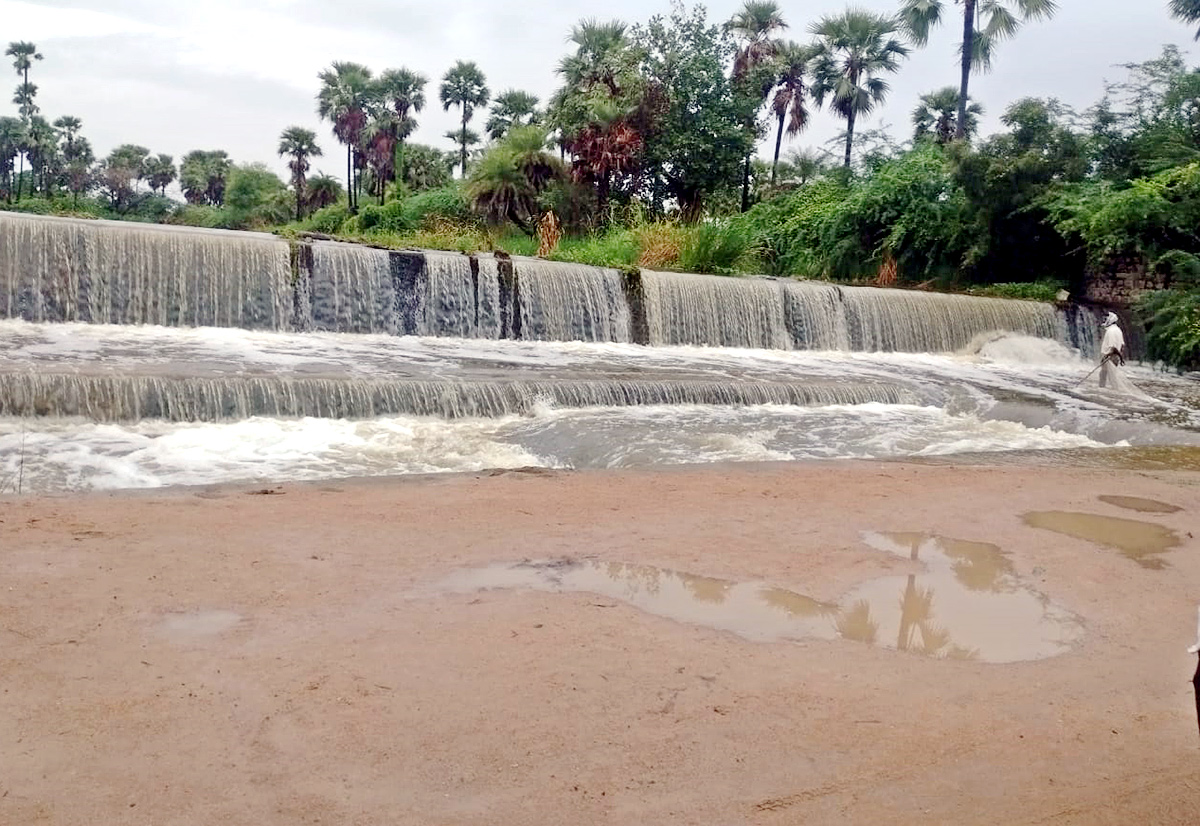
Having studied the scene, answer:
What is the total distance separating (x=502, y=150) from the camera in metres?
25.8

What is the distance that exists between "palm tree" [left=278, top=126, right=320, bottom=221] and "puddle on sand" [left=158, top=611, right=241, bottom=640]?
44.9 metres

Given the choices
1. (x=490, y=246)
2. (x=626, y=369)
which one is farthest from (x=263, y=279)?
(x=490, y=246)

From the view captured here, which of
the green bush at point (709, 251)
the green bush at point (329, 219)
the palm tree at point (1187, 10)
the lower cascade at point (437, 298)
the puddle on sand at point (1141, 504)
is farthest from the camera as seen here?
the green bush at point (329, 219)

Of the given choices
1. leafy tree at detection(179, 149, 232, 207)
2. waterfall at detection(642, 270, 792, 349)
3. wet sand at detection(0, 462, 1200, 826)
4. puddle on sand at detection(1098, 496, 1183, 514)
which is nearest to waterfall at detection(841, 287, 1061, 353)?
waterfall at detection(642, 270, 792, 349)

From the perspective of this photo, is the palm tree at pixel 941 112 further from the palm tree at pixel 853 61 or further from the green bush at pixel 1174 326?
the green bush at pixel 1174 326

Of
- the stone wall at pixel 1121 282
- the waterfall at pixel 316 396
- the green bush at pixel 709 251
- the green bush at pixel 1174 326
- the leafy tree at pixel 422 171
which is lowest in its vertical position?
the waterfall at pixel 316 396

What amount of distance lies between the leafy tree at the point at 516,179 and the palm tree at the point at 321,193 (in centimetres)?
2218

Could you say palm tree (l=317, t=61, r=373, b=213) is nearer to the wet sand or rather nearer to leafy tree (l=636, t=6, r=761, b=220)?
leafy tree (l=636, t=6, r=761, b=220)

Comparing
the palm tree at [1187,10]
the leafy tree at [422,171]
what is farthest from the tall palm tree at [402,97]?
the palm tree at [1187,10]

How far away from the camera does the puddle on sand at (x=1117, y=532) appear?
5.37m

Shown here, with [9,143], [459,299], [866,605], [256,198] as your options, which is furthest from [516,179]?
[9,143]

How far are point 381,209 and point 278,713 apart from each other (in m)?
33.0

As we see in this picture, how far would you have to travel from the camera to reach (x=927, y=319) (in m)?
17.7

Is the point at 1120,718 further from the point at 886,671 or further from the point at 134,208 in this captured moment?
the point at 134,208
